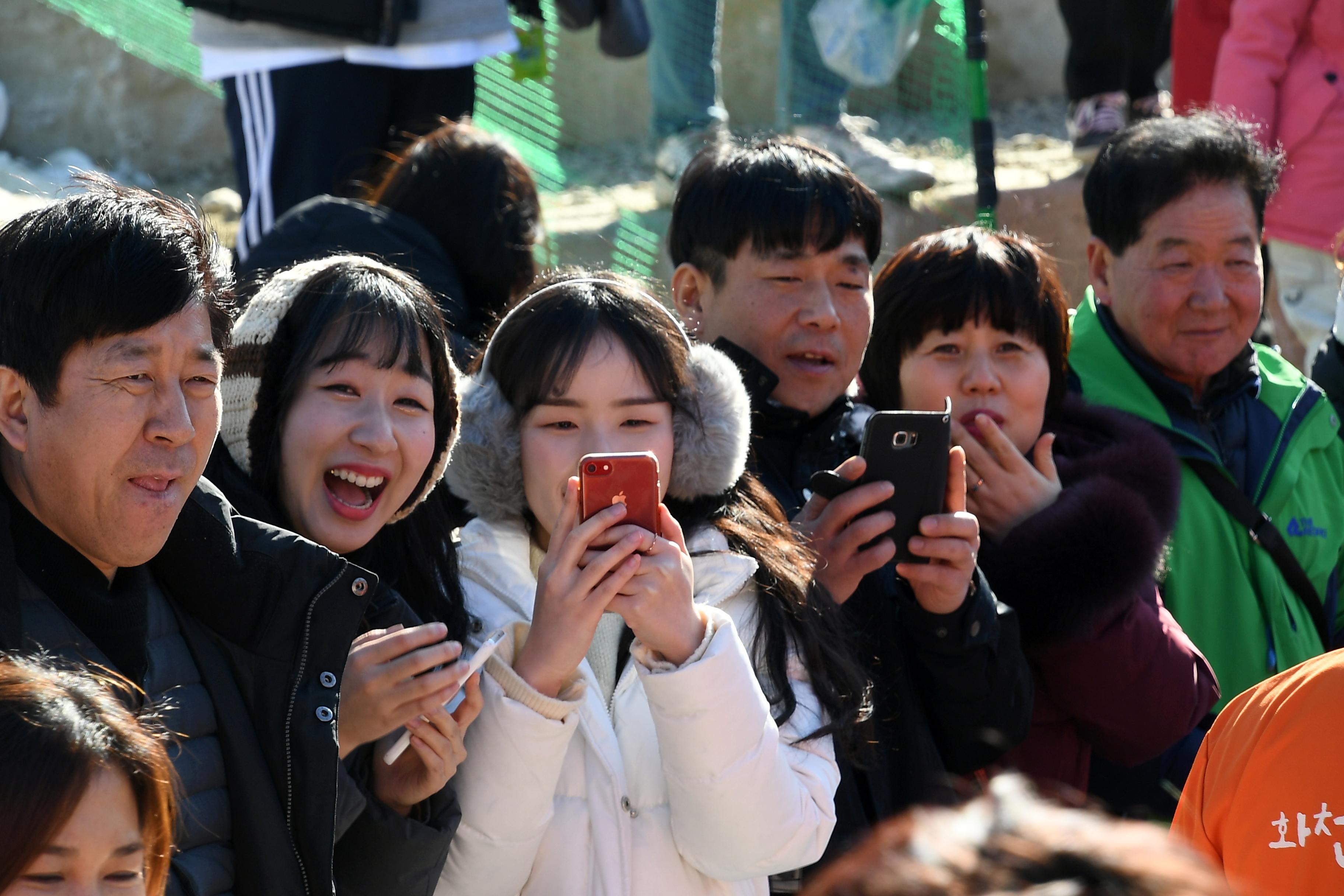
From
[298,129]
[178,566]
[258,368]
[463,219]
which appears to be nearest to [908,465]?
[258,368]

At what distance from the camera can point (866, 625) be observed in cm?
291

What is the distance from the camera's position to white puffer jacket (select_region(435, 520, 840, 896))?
7.38ft

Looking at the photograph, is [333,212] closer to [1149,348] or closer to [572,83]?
[1149,348]

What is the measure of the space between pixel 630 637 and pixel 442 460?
474 mm

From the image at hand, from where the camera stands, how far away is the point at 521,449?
103 inches

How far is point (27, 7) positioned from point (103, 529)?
735 cm

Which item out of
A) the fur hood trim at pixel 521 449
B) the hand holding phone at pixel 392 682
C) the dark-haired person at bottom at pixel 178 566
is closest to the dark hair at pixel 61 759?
the dark-haired person at bottom at pixel 178 566

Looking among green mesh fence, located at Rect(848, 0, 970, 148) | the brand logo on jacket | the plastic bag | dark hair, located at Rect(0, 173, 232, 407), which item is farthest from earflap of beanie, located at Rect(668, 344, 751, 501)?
green mesh fence, located at Rect(848, 0, 970, 148)

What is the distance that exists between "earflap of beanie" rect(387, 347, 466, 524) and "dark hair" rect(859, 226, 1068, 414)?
111cm

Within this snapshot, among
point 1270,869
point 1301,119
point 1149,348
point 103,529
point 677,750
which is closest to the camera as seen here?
point 1270,869

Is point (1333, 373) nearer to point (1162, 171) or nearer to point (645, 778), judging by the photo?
point (1162, 171)

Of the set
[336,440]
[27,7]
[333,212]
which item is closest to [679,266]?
[333,212]

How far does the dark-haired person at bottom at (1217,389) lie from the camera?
348cm

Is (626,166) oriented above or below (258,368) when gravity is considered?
above
